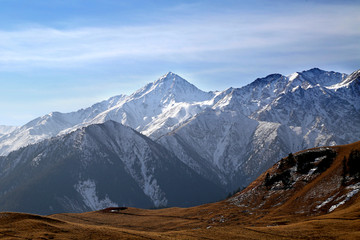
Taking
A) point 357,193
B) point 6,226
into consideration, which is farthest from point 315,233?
point 6,226

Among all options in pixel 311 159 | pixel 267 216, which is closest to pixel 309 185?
pixel 311 159

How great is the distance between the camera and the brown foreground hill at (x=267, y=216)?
8712 centimetres

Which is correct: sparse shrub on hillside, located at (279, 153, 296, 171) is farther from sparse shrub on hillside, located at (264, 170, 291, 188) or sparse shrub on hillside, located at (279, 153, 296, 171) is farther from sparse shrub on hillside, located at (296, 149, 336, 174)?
sparse shrub on hillside, located at (264, 170, 291, 188)

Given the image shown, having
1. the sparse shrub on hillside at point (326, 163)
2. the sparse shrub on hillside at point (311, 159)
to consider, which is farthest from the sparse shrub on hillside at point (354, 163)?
the sparse shrub on hillside at point (311, 159)

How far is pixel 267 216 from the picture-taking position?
132m

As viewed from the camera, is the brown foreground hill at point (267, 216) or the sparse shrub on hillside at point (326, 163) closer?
the brown foreground hill at point (267, 216)

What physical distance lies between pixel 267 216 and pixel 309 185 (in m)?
22.3

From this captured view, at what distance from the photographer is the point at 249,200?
15975 cm

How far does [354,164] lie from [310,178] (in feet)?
58.1

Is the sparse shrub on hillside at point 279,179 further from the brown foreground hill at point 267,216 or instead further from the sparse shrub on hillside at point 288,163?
the sparse shrub on hillside at point 288,163

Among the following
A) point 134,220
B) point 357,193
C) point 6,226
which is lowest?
point 357,193

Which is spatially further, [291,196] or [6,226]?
[291,196]

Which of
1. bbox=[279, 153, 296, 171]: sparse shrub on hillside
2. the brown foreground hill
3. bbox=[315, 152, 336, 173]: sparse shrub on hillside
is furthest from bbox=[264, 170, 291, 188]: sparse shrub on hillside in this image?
bbox=[315, 152, 336, 173]: sparse shrub on hillside

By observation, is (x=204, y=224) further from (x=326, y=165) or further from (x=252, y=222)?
(x=326, y=165)
